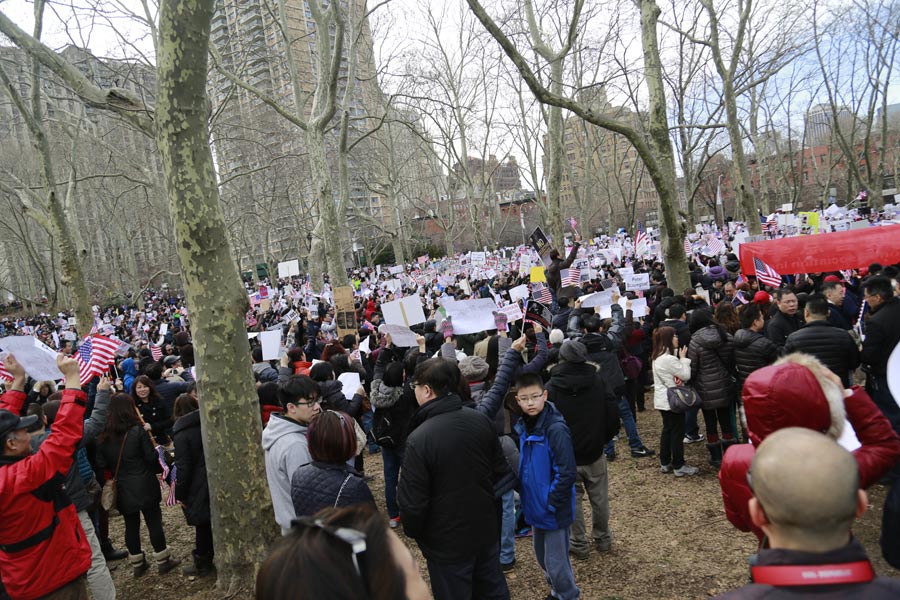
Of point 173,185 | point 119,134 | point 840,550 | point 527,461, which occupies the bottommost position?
point 527,461

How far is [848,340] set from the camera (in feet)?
14.5

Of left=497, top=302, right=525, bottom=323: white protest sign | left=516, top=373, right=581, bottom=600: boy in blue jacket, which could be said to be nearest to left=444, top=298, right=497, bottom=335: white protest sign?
left=497, top=302, right=525, bottom=323: white protest sign

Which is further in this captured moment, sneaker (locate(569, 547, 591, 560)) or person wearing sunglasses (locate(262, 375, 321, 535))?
sneaker (locate(569, 547, 591, 560))

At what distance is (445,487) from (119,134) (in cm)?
3119

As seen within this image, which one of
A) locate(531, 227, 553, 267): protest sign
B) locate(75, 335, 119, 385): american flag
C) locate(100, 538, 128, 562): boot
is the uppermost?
locate(531, 227, 553, 267): protest sign

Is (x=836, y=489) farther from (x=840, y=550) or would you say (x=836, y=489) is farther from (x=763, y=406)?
(x=763, y=406)

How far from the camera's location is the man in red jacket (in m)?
2.92

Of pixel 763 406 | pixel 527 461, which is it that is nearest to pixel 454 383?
pixel 527 461

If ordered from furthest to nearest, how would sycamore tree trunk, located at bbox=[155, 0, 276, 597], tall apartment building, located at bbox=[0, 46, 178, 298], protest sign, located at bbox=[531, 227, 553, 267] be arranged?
1. tall apartment building, located at bbox=[0, 46, 178, 298]
2. protest sign, located at bbox=[531, 227, 553, 267]
3. sycamore tree trunk, located at bbox=[155, 0, 276, 597]

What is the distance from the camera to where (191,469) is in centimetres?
448

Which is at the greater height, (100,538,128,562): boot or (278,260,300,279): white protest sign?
(278,260,300,279): white protest sign

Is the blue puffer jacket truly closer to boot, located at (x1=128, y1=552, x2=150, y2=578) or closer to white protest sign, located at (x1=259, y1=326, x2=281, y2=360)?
boot, located at (x1=128, y1=552, x2=150, y2=578)

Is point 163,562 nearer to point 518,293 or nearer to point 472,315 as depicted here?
point 472,315

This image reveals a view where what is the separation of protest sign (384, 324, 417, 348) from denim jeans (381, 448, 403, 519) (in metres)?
1.30
